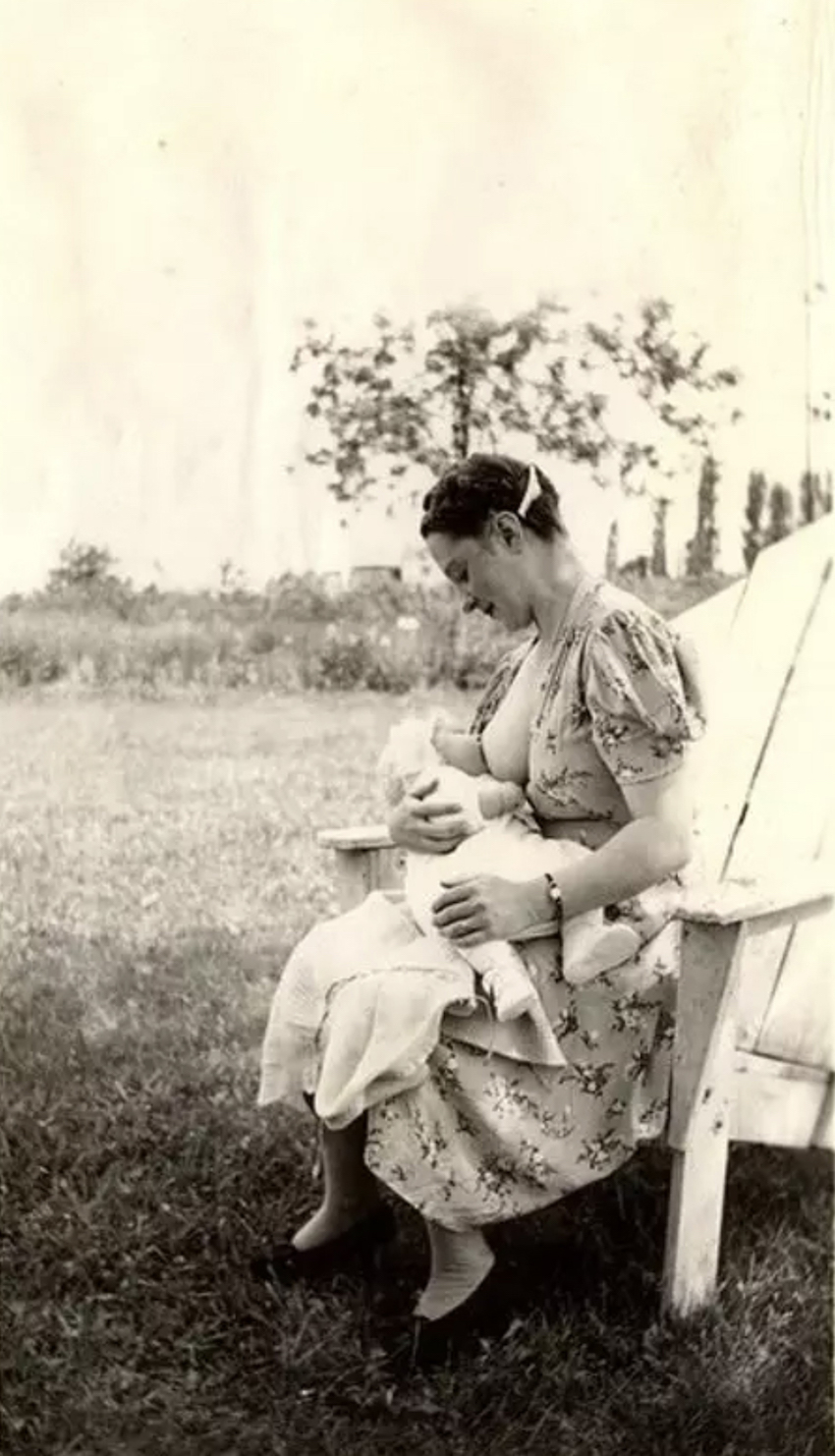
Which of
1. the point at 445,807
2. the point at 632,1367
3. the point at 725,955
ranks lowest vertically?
the point at 632,1367

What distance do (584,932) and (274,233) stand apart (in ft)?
2.29

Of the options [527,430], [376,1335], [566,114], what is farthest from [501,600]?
[376,1335]

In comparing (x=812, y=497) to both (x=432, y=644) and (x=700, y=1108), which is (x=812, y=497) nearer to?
(x=432, y=644)

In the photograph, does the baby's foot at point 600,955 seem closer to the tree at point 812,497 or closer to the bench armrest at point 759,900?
the bench armrest at point 759,900

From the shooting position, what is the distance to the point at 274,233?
1.74m

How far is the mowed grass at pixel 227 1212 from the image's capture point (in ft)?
5.49

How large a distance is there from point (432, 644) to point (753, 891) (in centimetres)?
42

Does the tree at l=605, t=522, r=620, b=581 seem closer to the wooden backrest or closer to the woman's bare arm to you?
the wooden backrest

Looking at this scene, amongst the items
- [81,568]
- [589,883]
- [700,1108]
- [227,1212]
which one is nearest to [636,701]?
[589,883]

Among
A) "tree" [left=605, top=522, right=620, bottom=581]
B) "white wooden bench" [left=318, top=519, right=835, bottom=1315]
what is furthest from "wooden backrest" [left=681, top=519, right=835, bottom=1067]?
"tree" [left=605, top=522, right=620, bottom=581]

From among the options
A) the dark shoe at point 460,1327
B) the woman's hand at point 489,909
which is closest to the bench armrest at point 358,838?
the woman's hand at point 489,909

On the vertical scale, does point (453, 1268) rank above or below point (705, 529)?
below

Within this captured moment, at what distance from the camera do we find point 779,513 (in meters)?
1.84

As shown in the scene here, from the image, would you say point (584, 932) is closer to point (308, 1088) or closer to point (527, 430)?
point (308, 1088)
